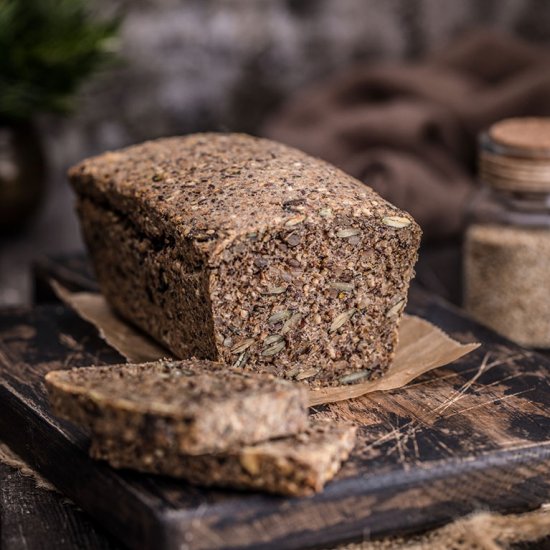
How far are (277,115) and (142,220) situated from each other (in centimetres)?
230

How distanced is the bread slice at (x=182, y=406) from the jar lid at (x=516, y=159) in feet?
4.87

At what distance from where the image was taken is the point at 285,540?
213cm

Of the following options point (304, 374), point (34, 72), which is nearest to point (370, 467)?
point (304, 374)

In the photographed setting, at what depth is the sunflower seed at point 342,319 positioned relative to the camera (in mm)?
2619

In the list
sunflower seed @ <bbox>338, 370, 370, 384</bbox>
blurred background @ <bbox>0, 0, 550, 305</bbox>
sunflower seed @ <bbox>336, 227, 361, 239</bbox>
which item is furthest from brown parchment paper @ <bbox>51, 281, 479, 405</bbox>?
blurred background @ <bbox>0, 0, 550, 305</bbox>

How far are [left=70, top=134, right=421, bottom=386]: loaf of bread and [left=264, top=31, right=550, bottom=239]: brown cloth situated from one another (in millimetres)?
1442

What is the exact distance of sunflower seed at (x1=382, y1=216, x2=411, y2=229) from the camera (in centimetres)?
256

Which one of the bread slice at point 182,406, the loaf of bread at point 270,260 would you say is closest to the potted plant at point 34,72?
the loaf of bread at point 270,260

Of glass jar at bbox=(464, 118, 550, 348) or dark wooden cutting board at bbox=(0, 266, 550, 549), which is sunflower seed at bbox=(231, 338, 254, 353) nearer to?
dark wooden cutting board at bbox=(0, 266, 550, 549)

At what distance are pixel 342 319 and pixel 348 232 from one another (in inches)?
9.0

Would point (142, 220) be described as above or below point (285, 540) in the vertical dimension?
above

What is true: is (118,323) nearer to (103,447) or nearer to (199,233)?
(199,233)

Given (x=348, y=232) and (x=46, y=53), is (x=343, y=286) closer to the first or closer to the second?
(x=348, y=232)

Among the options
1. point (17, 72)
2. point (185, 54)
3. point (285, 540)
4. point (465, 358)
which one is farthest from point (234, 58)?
point (285, 540)
